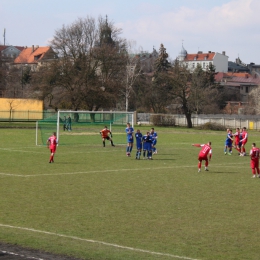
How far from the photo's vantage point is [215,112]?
107 m

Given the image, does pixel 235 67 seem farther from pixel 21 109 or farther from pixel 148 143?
pixel 148 143

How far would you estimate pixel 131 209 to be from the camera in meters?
18.5

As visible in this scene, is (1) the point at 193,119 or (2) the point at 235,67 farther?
(2) the point at 235,67

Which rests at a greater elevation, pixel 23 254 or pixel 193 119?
pixel 193 119

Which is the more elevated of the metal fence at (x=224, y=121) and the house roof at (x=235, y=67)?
the house roof at (x=235, y=67)

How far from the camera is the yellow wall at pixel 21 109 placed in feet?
286

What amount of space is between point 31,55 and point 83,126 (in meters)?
110

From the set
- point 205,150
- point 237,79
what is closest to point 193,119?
point 205,150

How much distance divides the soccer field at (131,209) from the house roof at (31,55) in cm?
13113

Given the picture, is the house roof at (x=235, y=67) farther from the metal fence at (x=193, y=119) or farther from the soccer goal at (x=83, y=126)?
the soccer goal at (x=83, y=126)

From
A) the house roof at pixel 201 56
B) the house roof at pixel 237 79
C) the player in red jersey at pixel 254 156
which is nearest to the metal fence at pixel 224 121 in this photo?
the house roof at pixel 237 79

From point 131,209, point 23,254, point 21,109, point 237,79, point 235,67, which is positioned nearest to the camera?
point 23,254

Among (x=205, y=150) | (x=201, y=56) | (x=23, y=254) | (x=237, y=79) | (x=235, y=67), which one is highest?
(x=201, y=56)

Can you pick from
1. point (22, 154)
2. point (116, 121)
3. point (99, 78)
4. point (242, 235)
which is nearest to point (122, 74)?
point (99, 78)
